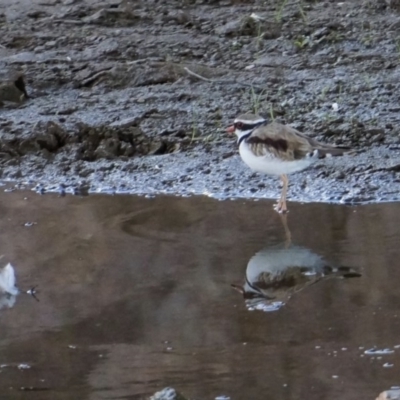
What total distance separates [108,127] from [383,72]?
236cm

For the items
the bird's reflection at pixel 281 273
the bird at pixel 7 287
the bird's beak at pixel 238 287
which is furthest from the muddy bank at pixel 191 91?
the bird at pixel 7 287

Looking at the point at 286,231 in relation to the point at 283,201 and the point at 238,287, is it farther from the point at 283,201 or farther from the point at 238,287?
the point at 238,287

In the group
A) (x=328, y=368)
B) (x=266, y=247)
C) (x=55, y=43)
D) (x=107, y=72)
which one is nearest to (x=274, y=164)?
(x=266, y=247)

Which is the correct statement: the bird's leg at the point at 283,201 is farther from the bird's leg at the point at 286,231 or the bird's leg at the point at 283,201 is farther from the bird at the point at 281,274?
the bird at the point at 281,274

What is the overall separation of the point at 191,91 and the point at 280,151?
239 cm

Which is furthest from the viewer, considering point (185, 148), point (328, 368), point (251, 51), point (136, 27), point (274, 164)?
point (136, 27)

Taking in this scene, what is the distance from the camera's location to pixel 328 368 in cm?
423

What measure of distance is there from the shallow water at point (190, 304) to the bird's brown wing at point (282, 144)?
33cm

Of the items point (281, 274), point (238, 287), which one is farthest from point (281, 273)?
point (238, 287)

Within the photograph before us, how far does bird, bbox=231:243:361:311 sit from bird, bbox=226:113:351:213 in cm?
81

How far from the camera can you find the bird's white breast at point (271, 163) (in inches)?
256

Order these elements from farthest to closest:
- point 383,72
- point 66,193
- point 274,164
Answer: point 383,72
point 66,193
point 274,164

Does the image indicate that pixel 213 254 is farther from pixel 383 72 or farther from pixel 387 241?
pixel 383 72

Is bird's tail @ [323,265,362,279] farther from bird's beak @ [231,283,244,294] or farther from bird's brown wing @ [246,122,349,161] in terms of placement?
bird's brown wing @ [246,122,349,161]
